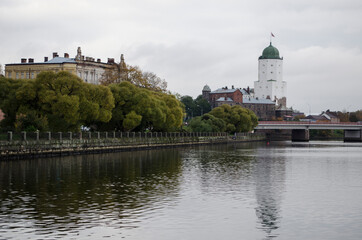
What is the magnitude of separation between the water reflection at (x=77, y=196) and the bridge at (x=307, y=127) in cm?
13371

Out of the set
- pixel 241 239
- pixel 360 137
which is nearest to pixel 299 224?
pixel 241 239

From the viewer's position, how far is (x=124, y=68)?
422 feet

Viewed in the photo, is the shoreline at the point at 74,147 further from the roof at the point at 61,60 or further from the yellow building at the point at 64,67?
the roof at the point at 61,60

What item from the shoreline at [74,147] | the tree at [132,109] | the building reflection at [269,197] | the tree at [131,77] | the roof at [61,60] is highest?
the roof at [61,60]

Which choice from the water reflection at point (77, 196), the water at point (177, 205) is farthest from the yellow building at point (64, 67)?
the water at point (177, 205)

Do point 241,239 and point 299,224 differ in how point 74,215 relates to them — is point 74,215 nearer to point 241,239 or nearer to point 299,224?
point 241,239

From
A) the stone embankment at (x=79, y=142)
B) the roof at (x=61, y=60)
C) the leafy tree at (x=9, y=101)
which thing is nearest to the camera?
the stone embankment at (x=79, y=142)

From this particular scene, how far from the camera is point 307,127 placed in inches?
7156

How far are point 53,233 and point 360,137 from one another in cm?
18011

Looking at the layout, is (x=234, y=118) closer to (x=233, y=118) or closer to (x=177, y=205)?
(x=233, y=118)

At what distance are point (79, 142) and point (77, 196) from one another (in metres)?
43.8

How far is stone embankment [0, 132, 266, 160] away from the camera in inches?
2308

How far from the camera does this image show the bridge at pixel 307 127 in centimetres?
17625

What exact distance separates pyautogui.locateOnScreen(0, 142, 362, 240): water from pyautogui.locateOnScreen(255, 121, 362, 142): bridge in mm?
134041
